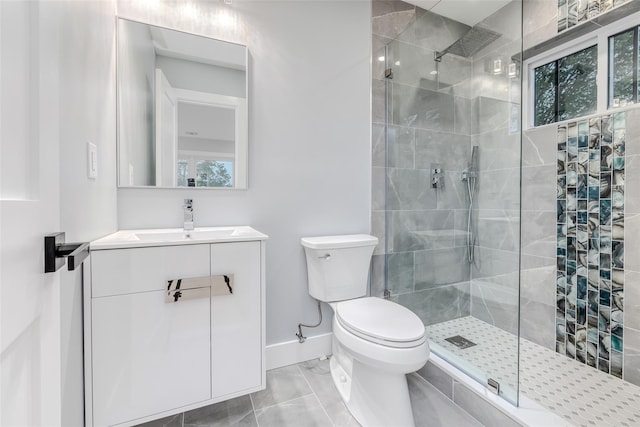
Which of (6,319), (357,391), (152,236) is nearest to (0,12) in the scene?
(6,319)

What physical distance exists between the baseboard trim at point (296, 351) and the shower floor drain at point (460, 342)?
0.78m

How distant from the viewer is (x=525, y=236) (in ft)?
6.86

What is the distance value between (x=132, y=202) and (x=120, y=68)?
69cm

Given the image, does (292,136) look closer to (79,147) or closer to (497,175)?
(79,147)

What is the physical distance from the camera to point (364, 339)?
1.31 m

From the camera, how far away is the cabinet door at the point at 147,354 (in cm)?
111

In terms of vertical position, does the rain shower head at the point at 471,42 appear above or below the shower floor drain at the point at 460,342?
above

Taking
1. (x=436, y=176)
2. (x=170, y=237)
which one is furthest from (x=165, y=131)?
(x=436, y=176)

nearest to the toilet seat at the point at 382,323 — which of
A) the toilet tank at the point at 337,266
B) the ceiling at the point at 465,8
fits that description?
the toilet tank at the point at 337,266

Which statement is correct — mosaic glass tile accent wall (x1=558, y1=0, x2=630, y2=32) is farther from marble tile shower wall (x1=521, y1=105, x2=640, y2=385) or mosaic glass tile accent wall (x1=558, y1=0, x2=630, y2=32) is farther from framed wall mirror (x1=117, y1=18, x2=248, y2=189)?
framed wall mirror (x1=117, y1=18, x2=248, y2=189)

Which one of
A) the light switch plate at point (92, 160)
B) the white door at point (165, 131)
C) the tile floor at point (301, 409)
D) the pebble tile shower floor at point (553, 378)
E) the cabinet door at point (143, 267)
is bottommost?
the tile floor at point (301, 409)

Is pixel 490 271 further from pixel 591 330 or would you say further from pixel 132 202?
pixel 132 202

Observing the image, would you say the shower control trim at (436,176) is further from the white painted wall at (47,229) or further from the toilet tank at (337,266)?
the white painted wall at (47,229)

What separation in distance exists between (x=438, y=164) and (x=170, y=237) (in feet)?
5.95
